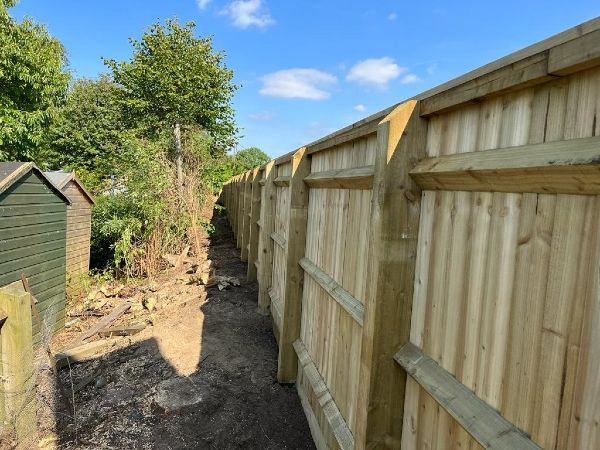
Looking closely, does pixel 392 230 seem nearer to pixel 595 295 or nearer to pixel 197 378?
pixel 595 295

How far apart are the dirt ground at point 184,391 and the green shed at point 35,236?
1.87 metres

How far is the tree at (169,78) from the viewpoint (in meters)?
14.1

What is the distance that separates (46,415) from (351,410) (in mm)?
3215

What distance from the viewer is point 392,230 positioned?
64.7 inches

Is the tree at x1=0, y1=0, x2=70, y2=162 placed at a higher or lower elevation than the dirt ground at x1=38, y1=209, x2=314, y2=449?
higher

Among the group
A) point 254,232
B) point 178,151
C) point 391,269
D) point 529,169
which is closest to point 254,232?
point 254,232

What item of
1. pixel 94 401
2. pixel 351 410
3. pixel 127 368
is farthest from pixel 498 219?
pixel 127 368

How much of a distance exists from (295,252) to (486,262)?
8.85 feet

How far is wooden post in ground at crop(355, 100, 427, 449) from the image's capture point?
1632mm

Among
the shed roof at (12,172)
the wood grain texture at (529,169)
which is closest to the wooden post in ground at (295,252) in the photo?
the wood grain texture at (529,169)

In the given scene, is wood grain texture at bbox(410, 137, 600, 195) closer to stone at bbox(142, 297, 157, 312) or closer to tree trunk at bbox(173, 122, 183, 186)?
stone at bbox(142, 297, 157, 312)

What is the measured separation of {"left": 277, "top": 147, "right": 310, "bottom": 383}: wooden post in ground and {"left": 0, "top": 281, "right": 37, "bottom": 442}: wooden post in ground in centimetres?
207

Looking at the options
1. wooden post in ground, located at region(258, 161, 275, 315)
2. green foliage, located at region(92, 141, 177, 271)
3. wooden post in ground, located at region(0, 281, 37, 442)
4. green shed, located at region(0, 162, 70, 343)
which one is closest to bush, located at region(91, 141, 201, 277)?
green foliage, located at region(92, 141, 177, 271)

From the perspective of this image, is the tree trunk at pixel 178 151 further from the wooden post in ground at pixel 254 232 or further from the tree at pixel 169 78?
the wooden post in ground at pixel 254 232
